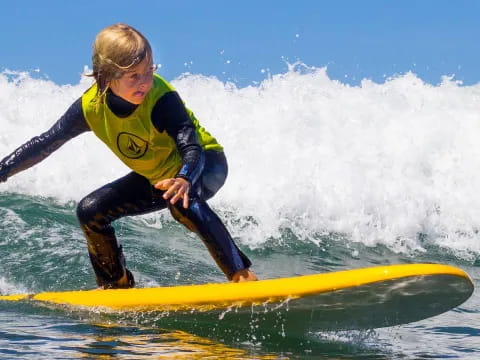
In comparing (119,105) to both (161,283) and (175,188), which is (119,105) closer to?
(175,188)

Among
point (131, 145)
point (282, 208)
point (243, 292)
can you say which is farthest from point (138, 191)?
point (282, 208)

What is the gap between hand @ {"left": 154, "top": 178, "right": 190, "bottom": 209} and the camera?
341cm

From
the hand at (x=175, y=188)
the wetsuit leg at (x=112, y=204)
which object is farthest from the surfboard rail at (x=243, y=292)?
the hand at (x=175, y=188)

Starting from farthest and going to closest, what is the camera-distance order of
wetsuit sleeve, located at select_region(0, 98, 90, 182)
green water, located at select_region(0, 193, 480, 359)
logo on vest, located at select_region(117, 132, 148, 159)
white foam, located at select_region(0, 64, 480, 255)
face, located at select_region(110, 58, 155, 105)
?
white foam, located at select_region(0, 64, 480, 255)
wetsuit sleeve, located at select_region(0, 98, 90, 182)
logo on vest, located at select_region(117, 132, 148, 159)
face, located at select_region(110, 58, 155, 105)
green water, located at select_region(0, 193, 480, 359)

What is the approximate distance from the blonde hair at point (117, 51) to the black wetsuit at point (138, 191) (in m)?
0.18

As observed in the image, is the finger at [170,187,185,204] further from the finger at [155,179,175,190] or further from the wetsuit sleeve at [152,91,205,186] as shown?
the wetsuit sleeve at [152,91,205,186]

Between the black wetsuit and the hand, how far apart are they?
123 millimetres

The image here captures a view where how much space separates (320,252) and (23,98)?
204 inches

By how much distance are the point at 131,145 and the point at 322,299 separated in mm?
1159

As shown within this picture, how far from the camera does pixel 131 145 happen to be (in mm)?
4043

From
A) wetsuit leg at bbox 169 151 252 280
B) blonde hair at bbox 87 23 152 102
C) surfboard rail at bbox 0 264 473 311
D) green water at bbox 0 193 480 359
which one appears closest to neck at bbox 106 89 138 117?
blonde hair at bbox 87 23 152 102

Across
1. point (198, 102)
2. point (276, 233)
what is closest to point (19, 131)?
point (198, 102)

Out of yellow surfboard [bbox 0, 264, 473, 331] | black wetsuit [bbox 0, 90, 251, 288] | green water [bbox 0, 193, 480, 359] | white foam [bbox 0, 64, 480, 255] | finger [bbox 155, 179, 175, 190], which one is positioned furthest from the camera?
white foam [bbox 0, 64, 480, 255]

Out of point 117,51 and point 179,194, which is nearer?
point 179,194
